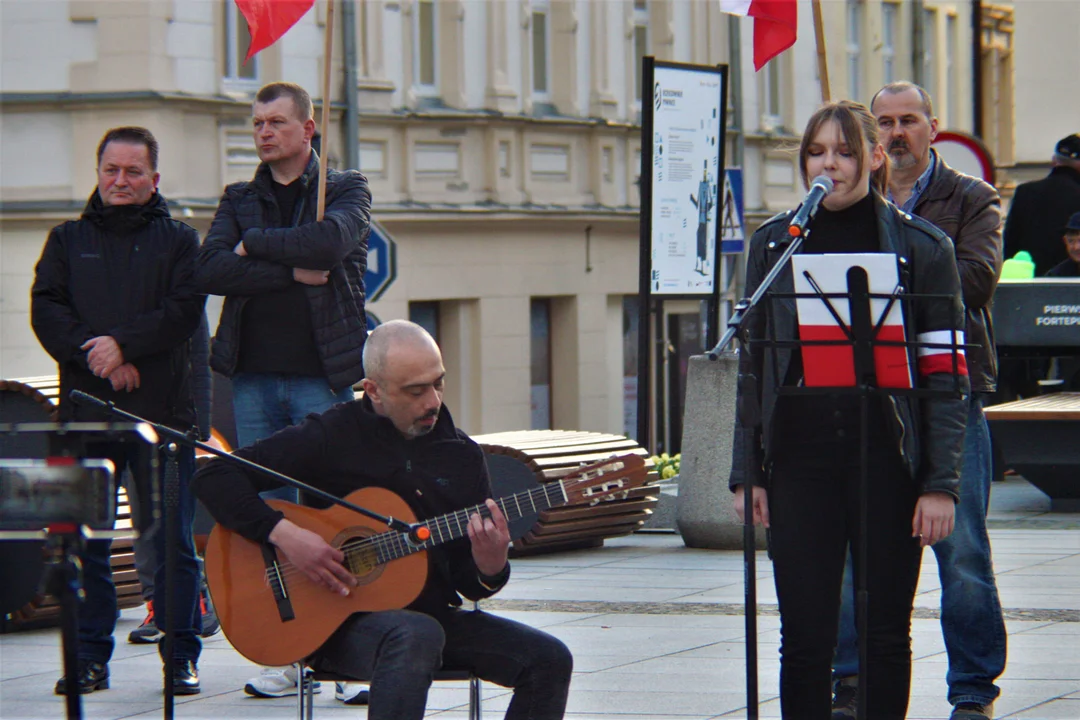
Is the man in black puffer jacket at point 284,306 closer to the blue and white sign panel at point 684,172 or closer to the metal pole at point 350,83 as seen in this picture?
the blue and white sign panel at point 684,172

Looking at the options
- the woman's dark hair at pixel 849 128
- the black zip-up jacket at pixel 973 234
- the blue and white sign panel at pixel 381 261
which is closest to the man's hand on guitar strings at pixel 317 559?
the woman's dark hair at pixel 849 128

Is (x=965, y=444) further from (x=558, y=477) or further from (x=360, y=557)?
(x=558, y=477)

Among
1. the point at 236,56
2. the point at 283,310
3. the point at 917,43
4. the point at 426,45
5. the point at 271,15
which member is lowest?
the point at 283,310

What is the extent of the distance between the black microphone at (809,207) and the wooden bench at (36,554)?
4.13m

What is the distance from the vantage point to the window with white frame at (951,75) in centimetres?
3762

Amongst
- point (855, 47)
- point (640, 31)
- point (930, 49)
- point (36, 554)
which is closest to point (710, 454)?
point (36, 554)

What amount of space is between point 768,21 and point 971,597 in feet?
13.0

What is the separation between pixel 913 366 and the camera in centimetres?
554

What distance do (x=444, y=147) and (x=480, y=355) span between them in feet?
8.24

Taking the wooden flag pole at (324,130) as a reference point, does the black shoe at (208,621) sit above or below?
below

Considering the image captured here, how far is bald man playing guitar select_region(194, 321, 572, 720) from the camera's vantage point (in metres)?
5.55

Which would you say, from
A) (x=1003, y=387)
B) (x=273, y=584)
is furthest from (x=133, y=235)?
(x=1003, y=387)

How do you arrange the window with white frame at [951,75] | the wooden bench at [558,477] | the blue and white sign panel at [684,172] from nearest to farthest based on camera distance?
the wooden bench at [558,477], the blue and white sign panel at [684,172], the window with white frame at [951,75]

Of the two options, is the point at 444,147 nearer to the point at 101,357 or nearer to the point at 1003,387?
the point at 1003,387
